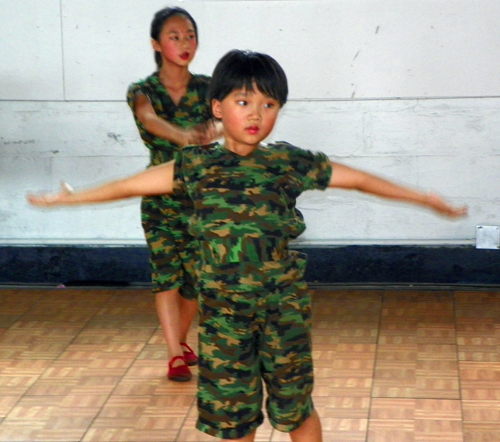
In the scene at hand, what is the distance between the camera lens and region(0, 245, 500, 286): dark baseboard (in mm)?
Result: 5480

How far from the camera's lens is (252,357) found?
267 cm

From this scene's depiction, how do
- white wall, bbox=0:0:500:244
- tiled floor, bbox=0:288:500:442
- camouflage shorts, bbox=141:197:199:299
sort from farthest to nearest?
white wall, bbox=0:0:500:244, camouflage shorts, bbox=141:197:199:299, tiled floor, bbox=0:288:500:442

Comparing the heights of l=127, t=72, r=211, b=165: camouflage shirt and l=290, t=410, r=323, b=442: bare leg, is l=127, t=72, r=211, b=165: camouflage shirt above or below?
above

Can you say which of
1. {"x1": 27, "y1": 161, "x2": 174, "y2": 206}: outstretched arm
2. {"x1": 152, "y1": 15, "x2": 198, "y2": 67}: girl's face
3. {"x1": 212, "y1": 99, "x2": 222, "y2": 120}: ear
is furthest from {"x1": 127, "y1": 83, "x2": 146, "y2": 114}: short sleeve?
{"x1": 212, "y1": 99, "x2": 222, "y2": 120}: ear

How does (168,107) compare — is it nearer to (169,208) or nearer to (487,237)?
(169,208)

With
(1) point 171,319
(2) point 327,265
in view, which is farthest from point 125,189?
(2) point 327,265

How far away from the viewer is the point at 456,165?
5.42 m

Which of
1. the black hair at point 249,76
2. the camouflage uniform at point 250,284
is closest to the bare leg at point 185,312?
the camouflage uniform at point 250,284

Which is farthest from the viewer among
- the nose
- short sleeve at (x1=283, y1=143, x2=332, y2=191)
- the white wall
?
the white wall

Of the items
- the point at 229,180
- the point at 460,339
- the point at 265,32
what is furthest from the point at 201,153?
the point at 265,32

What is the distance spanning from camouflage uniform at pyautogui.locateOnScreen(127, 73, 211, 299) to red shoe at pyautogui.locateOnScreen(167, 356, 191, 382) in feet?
0.97

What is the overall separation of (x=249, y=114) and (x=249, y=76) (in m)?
0.10

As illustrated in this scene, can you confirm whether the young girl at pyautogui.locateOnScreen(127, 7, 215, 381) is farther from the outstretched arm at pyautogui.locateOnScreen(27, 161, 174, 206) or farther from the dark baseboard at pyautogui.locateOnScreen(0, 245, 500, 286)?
the dark baseboard at pyautogui.locateOnScreen(0, 245, 500, 286)

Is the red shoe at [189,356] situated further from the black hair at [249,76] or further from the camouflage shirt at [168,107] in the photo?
the black hair at [249,76]
